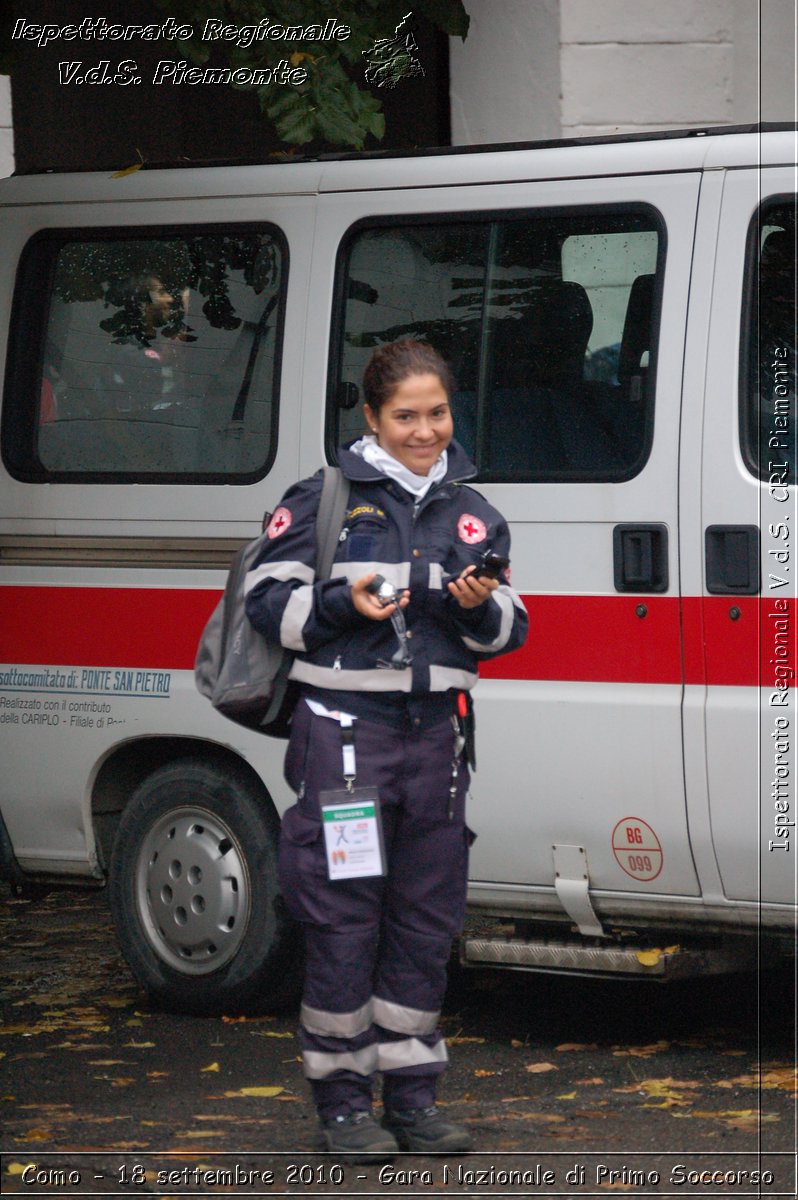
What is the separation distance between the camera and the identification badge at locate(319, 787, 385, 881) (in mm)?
4234

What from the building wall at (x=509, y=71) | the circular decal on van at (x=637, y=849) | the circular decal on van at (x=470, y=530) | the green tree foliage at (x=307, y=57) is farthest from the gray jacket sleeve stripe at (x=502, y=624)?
the building wall at (x=509, y=71)

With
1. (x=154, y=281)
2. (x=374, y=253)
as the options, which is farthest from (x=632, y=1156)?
(x=154, y=281)

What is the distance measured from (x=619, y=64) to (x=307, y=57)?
8.59 ft

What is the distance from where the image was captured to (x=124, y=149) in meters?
10.1

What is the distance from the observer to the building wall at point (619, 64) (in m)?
8.31

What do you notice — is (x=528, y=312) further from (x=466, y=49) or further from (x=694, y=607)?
(x=466, y=49)

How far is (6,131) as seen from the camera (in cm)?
794

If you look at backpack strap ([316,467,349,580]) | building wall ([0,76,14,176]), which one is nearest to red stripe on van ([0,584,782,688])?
backpack strap ([316,467,349,580])

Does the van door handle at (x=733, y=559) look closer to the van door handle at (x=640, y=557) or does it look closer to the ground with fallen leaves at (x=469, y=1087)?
the van door handle at (x=640, y=557)

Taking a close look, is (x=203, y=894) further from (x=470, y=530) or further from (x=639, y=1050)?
(x=470, y=530)

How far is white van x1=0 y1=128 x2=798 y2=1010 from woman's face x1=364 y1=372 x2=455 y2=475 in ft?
2.77

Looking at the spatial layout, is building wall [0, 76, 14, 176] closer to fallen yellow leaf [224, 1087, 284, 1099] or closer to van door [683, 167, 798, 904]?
van door [683, 167, 798, 904]

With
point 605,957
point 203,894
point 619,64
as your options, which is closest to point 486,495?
point 605,957

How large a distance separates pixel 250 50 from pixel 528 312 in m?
1.56
